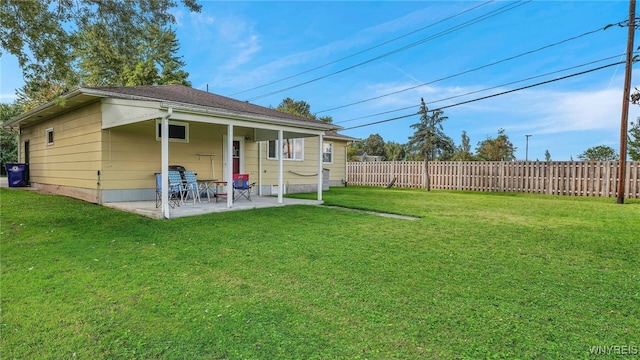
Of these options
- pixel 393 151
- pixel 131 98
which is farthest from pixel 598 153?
pixel 131 98

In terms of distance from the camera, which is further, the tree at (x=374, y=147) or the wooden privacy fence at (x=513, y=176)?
the tree at (x=374, y=147)

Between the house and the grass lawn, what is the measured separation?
251cm

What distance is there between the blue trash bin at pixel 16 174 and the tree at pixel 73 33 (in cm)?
757

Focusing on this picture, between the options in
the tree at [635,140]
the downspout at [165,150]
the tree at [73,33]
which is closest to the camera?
the tree at [73,33]

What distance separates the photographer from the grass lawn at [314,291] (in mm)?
2279

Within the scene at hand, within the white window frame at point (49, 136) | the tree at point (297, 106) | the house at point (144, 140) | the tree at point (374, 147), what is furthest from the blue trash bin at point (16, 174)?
the tree at point (374, 147)

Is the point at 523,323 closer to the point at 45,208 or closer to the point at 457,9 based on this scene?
the point at 45,208

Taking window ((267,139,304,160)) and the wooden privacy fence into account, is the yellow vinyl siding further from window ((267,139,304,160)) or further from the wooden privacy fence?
the wooden privacy fence

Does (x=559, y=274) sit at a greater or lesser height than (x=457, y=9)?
lesser

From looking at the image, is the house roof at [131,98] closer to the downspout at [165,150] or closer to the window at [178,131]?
the downspout at [165,150]

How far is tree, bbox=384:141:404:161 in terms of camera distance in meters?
49.2

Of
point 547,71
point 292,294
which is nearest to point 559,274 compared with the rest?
point 292,294

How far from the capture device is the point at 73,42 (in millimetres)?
6473

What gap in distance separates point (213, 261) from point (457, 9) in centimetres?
1622
